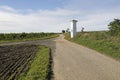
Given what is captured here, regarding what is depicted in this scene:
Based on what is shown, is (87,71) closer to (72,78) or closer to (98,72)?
(98,72)

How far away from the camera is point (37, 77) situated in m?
10.0

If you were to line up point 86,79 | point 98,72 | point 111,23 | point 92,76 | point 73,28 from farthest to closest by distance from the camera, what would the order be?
point 73,28
point 111,23
point 98,72
point 92,76
point 86,79

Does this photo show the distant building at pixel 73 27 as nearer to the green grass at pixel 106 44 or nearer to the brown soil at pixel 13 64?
the green grass at pixel 106 44

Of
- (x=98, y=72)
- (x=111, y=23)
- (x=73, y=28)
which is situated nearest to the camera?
(x=98, y=72)

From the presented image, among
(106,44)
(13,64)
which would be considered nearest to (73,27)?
(106,44)

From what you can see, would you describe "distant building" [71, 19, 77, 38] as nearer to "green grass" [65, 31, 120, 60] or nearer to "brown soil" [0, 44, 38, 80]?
"green grass" [65, 31, 120, 60]

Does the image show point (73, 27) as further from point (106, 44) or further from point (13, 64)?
point (13, 64)

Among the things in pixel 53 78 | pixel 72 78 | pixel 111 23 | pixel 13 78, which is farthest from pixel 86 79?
pixel 111 23

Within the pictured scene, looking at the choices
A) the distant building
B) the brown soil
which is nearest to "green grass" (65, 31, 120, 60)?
the brown soil

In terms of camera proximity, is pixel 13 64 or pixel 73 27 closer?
pixel 13 64

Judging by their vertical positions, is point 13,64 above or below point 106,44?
below

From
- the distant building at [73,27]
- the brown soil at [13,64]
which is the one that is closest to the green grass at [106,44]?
the brown soil at [13,64]

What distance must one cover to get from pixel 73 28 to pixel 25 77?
105ft

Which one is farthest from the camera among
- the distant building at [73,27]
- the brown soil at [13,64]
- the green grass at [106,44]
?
the distant building at [73,27]
